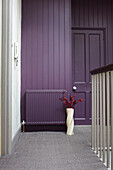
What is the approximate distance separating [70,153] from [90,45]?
242 centimetres

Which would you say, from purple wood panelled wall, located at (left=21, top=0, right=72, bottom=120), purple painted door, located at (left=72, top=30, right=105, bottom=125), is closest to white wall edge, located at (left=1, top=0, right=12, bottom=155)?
purple wood panelled wall, located at (left=21, top=0, right=72, bottom=120)

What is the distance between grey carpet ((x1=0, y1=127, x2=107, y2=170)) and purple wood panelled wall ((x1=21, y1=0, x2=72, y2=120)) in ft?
3.16

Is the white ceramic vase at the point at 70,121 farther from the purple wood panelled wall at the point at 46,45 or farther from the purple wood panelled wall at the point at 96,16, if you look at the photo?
the purple wood panelled wall at the point at 96,16

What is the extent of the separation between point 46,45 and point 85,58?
3.15 ft

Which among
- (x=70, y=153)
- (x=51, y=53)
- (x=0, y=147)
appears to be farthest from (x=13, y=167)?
(x=51, y=53)

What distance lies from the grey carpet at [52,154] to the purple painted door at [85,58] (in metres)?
1.05

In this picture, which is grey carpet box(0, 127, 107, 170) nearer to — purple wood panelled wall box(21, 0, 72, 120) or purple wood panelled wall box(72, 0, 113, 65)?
purple wood panelled wall box(21, 0, 72, 120)

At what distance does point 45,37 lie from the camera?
3191 millimetres

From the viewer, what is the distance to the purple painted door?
3.67 metres

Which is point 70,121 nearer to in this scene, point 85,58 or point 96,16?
point 85,58

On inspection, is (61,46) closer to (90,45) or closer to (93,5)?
(90,45)

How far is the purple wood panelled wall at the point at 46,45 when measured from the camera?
317 cm

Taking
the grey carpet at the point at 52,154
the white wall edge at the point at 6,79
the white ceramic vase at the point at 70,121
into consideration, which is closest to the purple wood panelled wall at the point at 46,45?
the white ceramic vase at the point at 70,121

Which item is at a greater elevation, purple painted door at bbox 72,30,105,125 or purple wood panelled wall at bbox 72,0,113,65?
purple wood panelled wall at bbox 72,0,113,65
